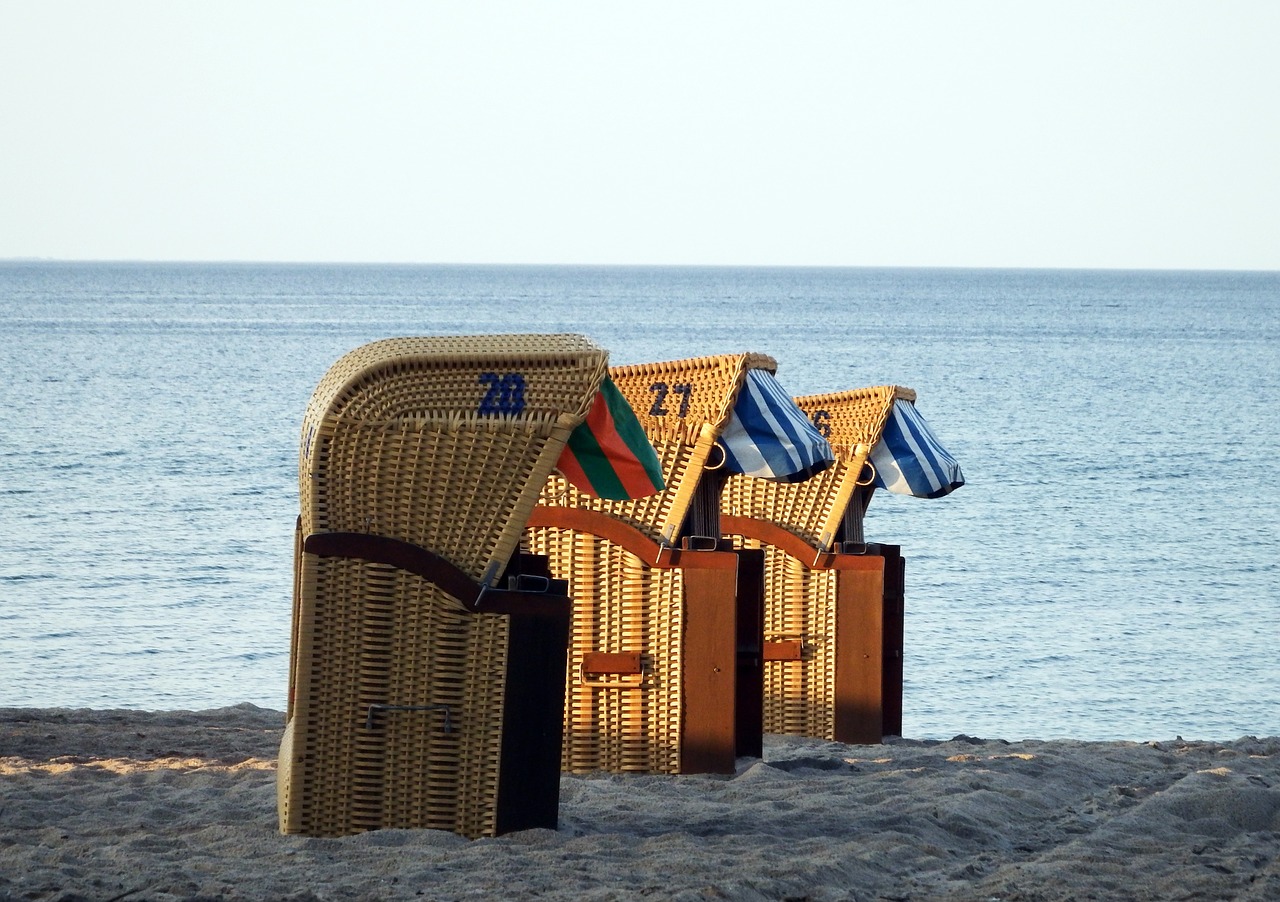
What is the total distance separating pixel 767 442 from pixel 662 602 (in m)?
0.89

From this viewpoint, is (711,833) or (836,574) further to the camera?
(836,574)

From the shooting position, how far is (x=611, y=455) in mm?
6836

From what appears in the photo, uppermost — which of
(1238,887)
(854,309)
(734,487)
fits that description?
(854,309)

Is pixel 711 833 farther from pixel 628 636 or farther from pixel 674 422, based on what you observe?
pixel 674 422

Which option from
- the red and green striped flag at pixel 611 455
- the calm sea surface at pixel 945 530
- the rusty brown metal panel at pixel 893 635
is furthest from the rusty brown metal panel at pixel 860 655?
the calm sea surface at pixel 945 530

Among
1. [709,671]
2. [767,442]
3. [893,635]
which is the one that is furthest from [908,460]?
[709,671]

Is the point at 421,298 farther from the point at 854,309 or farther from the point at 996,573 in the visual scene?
the point at 996,573

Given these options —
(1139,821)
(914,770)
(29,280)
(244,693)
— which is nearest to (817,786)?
(914,770)

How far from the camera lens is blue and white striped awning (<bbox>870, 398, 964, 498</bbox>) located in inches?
389

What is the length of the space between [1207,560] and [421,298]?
12800cm

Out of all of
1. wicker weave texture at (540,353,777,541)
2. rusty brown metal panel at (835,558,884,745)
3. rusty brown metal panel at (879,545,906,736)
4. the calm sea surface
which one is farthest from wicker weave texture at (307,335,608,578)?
the calm sea surface

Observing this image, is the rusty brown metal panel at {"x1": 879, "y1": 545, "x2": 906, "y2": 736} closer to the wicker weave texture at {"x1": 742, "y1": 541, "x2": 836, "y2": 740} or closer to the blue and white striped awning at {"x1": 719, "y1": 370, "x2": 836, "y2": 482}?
the wicker weave texture at {"x1": 742, "y1": 541, "x2": 836, "y2": 740}

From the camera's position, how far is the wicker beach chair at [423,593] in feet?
21.0

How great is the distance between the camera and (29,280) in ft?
611
